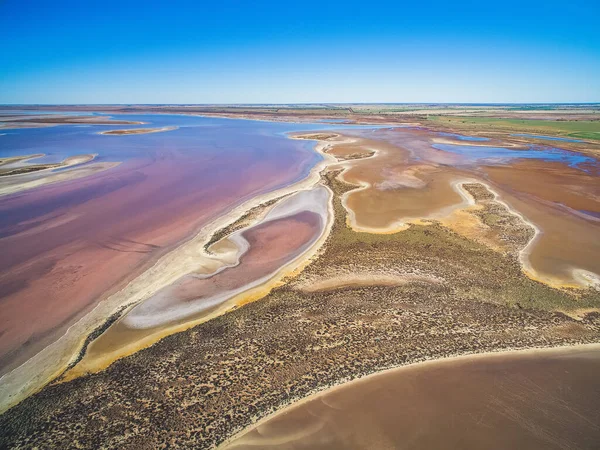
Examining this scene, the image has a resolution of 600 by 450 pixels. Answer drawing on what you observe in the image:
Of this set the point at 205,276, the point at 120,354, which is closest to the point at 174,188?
the point at 205,276

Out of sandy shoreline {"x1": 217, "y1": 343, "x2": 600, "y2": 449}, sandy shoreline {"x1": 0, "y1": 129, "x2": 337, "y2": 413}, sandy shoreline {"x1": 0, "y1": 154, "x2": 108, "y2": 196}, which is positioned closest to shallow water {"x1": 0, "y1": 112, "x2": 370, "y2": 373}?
sandy shoreline {"x1": 0, "y1": 129, "x2": 337, "y2": 413}

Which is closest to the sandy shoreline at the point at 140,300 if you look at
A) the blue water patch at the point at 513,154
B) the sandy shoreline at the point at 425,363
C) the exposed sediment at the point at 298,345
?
the exposed sediment at the point at 298,345

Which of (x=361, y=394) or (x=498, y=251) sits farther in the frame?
(x=498, y=251)

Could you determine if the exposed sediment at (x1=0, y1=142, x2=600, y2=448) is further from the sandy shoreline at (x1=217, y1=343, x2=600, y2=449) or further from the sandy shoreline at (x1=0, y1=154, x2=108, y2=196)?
the sandy shoreline at (x1=0, y1=154, x2=108, y2=196)

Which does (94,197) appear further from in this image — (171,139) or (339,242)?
(171,139)

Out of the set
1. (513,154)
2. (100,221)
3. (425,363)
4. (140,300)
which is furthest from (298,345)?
(513,154)

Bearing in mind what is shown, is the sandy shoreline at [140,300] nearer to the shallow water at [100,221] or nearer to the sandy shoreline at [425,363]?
the shallow water at [100,221]

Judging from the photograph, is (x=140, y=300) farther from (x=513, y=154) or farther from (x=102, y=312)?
(x=513, y=154)

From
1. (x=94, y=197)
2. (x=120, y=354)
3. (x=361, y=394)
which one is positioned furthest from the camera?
(x=94, y=197)
